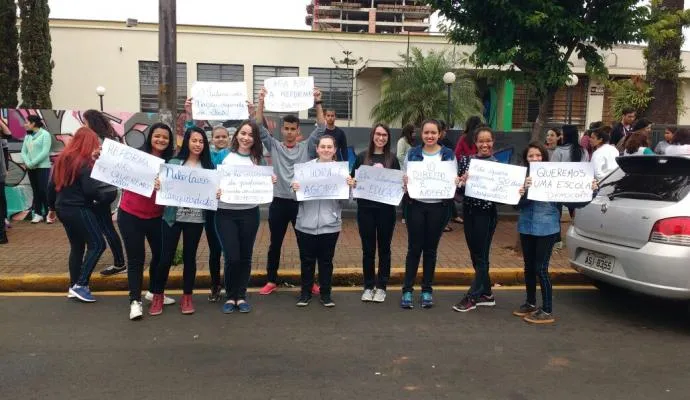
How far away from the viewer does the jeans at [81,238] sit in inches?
216

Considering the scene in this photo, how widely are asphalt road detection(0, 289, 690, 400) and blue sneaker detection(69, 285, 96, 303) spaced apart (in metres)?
0.11

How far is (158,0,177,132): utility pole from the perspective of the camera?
21.5ft

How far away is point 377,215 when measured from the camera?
5.56 meters

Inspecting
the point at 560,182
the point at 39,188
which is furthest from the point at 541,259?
the point at 39,188

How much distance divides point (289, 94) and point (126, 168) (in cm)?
190

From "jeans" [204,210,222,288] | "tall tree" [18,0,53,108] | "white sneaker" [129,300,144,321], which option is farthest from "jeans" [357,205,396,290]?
"tall tree" [18,0,53,108]

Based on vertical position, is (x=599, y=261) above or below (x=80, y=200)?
below

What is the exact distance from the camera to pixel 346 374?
3.90 metres

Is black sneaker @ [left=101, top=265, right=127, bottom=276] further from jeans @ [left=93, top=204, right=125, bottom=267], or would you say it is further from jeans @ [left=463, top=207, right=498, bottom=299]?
jeans @ [left=463, top=207, right=498, bottom=299]

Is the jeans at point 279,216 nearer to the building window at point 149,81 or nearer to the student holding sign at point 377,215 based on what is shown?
the student holding sign at point 377,215

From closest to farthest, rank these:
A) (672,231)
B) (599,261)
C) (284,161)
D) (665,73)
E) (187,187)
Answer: (672,231) → (187,187) → (599,261) → (284,161) → (665,73)

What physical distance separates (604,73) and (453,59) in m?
12.8

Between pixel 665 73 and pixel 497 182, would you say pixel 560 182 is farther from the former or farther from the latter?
pixel 665 73

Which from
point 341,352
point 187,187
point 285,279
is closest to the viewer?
point 341,352
